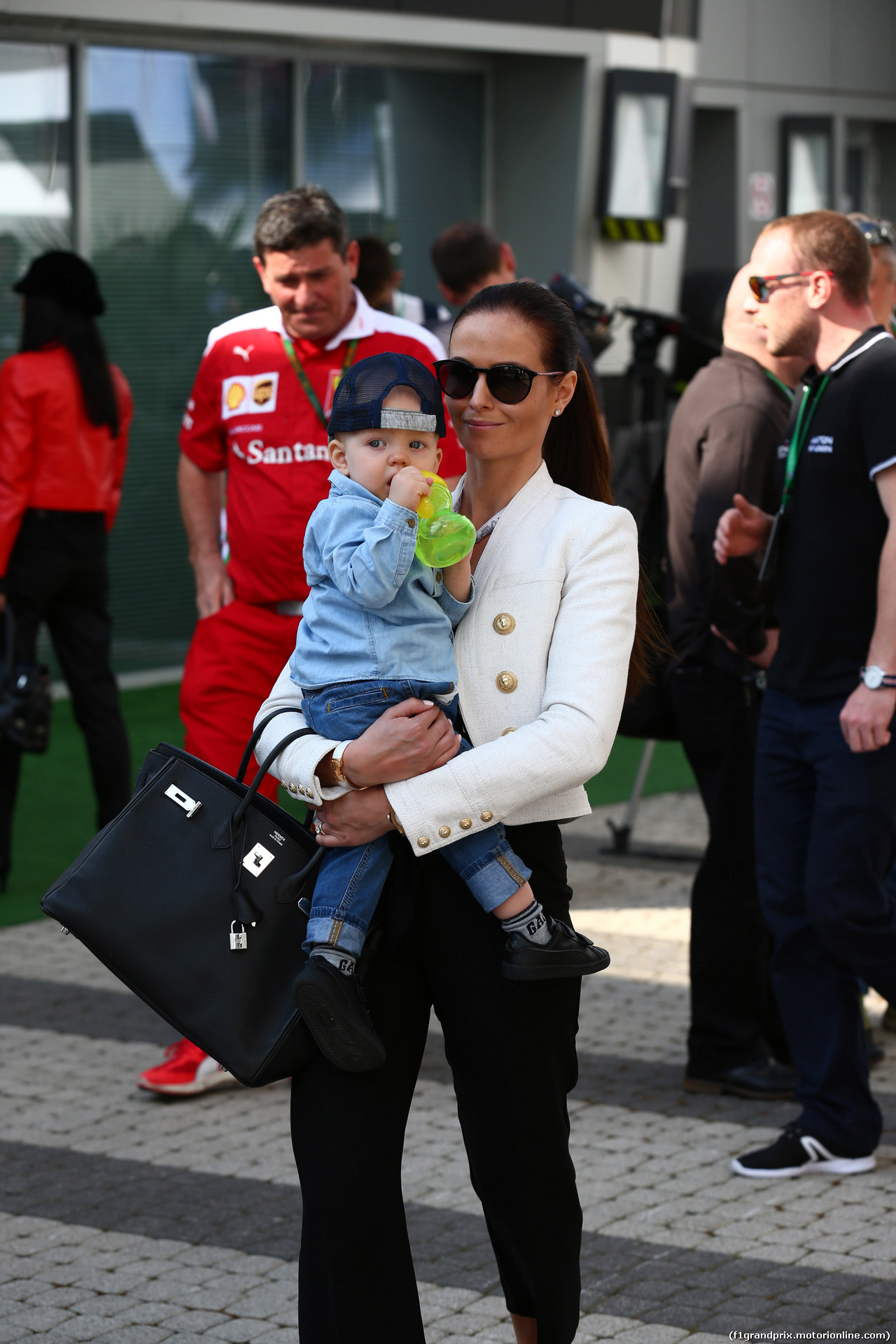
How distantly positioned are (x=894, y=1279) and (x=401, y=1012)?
5.24 ft

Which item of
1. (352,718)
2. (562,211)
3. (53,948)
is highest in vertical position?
(562,211)

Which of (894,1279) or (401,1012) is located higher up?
(401,1012)

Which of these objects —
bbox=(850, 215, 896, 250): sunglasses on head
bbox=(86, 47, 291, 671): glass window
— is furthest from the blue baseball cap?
bbox=(86, 47, 291, 671): glass window

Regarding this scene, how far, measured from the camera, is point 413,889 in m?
2.80

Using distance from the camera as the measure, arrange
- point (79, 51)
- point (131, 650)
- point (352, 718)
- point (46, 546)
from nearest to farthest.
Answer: point (352, 718), point (46, 546), point (79, 51), point (131, 650)

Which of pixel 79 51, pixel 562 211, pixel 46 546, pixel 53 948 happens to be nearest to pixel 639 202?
pixel 562 211

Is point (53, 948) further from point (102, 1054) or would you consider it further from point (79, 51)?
point (79, 51)

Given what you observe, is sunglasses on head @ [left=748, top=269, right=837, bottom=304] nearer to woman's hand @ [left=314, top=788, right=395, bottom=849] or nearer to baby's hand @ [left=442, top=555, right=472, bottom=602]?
baby's hand @ [left=442, top=555, right=472, bottom=602]

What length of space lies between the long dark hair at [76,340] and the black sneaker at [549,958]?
5.29 metres

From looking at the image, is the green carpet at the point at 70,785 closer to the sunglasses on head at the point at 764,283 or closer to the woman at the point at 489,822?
the sunglasses on head at the point at 764,283

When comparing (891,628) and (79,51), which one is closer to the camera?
(891,628)

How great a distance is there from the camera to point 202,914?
2.75 m

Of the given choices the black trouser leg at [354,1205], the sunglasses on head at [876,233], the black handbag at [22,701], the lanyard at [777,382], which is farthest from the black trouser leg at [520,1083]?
the black handbag at [22,701]

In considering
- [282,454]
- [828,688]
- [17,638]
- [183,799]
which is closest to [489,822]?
[183,799]
